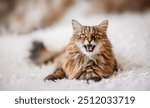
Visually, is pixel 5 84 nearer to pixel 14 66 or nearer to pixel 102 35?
pixel 14 66

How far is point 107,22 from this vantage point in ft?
5.93

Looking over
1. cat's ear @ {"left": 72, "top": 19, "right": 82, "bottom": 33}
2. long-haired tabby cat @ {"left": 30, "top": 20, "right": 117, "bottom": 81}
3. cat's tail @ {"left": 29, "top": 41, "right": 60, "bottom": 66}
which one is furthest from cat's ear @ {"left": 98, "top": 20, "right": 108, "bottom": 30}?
cat's tail @ {"left": 29, "top": 41, "right": 60, "bottom": 66}

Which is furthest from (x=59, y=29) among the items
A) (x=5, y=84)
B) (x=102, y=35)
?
(x=5, y=84)

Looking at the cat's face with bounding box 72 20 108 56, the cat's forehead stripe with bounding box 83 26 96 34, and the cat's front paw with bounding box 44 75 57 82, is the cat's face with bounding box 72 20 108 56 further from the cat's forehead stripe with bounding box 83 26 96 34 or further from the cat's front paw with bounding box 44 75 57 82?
the cat's front paw with bounding box 44 75 57 82

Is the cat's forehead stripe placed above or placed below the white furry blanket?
above

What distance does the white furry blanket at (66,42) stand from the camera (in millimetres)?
1767

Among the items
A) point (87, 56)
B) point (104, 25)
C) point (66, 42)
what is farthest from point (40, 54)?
point (104, 25)

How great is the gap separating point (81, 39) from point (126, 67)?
26 centimetres

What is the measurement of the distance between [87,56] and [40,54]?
245mm

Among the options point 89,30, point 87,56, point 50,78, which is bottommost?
Answer: point 50,78

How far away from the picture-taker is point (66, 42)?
6.02 feet

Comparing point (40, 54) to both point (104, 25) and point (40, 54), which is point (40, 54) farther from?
point (104, 25)

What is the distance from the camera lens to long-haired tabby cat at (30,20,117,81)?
177 cm

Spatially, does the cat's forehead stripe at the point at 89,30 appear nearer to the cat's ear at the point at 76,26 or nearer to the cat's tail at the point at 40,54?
the cat's ear at the point at 76,26
